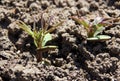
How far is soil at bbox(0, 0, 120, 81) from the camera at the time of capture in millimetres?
1729

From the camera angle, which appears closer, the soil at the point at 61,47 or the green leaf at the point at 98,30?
the soil at the point at 61,47

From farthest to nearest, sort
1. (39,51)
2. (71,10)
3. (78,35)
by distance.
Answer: (71,10) → (78,35) → (39,51)

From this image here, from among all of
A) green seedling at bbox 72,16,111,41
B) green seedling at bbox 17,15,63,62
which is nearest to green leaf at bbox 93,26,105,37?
green seedling at bbox 72,16,111,41

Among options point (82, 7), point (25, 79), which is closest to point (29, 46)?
point (25, 79)

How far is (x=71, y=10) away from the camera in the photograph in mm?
2148

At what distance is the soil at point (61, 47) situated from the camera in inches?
68.1

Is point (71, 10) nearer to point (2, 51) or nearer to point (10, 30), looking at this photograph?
point (10, 30)

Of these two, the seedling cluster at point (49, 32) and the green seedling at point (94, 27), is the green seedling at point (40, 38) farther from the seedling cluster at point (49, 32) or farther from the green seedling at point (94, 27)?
the green seedling at point (94, 27)

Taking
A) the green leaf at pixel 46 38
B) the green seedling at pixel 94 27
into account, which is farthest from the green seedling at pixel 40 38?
the green seedling at pixel 94 27

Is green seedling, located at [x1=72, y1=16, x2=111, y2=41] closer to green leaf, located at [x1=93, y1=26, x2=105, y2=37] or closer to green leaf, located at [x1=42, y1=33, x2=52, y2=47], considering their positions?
green leaf, located at [x1=93, y1=26, x2=105, y2=37]

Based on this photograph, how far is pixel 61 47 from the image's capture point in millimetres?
1931

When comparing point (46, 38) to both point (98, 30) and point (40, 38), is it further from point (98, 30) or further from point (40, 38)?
point (98, 30)

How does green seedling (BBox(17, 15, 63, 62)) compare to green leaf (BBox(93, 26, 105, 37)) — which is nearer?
green seedling (BBox(17, 15, 63, 62))

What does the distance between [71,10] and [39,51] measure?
49 cm
